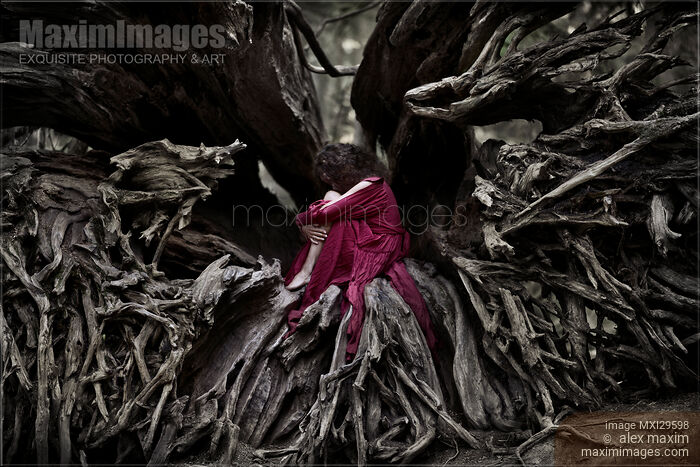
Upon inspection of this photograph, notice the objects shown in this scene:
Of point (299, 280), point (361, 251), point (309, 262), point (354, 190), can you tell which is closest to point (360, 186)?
point (354, 190)

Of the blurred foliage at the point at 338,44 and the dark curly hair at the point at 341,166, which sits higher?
the blurred foliage at the point at 338,44

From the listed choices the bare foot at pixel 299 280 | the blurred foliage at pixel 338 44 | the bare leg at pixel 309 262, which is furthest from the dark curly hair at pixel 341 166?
the blurred foliage at pixel 338 44

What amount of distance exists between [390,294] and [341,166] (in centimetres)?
125

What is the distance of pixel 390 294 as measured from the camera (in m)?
3.54

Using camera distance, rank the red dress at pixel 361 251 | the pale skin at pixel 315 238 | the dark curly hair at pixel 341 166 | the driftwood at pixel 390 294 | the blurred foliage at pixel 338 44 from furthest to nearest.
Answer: the blurred foliage at pixel 338 44 → the dark curly hair at pixel 341 166 → the pale skin at pixel 315 238 → the red dress at pixel 361 251 → the driftwood at pixel 390 294

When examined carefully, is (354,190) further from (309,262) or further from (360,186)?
(309,262)

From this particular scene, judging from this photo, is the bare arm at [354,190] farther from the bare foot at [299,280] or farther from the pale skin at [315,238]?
the bare foot at [299,280]

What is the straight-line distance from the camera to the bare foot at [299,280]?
12.4 ft

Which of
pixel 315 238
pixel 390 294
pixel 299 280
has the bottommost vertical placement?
pixel 390 294

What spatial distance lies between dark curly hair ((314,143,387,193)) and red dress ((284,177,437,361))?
0.30 m

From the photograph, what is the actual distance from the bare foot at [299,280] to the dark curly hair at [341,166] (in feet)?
2.74

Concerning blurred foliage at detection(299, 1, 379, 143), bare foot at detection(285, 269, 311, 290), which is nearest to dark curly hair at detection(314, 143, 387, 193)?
bare foot at detection(285, 269, 311, 290)

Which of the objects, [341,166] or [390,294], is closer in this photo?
[390,294]

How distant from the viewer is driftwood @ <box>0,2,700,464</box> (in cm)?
283
